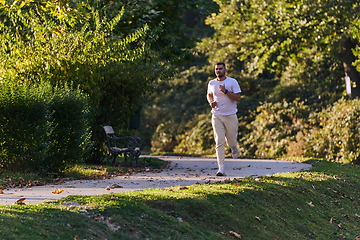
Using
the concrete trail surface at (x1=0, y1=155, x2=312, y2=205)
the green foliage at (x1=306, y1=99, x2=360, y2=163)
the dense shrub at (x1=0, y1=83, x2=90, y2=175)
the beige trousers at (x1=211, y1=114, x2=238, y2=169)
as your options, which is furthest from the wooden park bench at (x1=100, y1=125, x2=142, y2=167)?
the green foliage at (x1=306, y1=99, x2=360, y2=163)

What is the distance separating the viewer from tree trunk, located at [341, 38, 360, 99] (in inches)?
687

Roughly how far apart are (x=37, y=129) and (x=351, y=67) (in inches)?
540

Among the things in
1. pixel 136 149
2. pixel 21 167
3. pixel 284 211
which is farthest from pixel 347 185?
pixel 21 167

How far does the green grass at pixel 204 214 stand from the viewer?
14.7 ft

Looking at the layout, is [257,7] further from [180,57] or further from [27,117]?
[27,117]

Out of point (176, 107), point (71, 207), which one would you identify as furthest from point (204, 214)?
point (176, 107)

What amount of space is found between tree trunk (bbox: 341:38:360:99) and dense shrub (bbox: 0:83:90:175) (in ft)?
40.9

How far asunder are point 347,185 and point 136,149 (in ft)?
16.2

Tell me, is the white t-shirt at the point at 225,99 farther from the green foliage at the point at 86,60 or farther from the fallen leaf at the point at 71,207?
the fallen leaf at the point at 71,207

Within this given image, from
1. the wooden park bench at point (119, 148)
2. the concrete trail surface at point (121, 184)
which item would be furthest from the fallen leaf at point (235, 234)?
the wooden park bench at point (119, 148)

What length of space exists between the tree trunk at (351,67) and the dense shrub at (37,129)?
1247cm

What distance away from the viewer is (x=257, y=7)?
726 inches

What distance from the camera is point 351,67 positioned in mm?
17703

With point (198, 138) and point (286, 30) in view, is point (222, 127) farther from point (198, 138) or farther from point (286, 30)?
point (198, 138)
